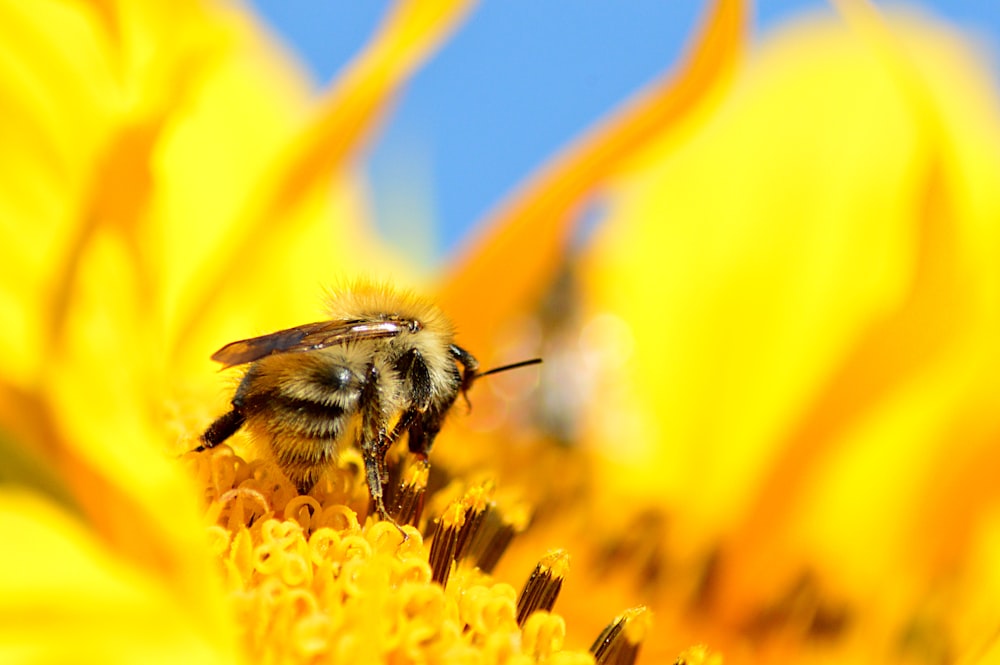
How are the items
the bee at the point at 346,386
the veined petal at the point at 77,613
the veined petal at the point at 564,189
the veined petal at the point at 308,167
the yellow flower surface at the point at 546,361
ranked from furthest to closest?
the veined petal at the point at 564,189
the veined petal at the point at 308,167
the bee at the point at 346,386
the yellow flower surface at the point at 546,361
the veined petal at the point at 77,613

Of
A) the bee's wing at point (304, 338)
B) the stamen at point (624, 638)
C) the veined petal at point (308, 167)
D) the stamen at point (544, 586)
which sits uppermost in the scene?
the veined petal at point (308, 167)

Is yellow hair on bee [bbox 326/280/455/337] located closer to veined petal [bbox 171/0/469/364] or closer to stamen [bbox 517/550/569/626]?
veined petal [bbox 171/0/469/364]

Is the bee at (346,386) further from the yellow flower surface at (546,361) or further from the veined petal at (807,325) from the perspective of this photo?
the veined petal at (807,325)

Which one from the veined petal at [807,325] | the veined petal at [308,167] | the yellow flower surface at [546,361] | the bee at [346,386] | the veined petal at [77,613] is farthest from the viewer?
the veined petal at [807,325]

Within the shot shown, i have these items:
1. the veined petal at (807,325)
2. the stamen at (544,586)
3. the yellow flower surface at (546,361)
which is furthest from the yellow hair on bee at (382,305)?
the veined petal at (807,325)

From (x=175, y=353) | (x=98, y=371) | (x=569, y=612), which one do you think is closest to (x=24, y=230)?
(x=175, y=353)

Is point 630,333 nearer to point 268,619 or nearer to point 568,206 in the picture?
point 568,206

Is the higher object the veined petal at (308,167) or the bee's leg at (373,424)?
the veined petal at (308,167)

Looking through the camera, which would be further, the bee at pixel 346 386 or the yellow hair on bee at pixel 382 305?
the yellow hair on bee at pixel 382 305
